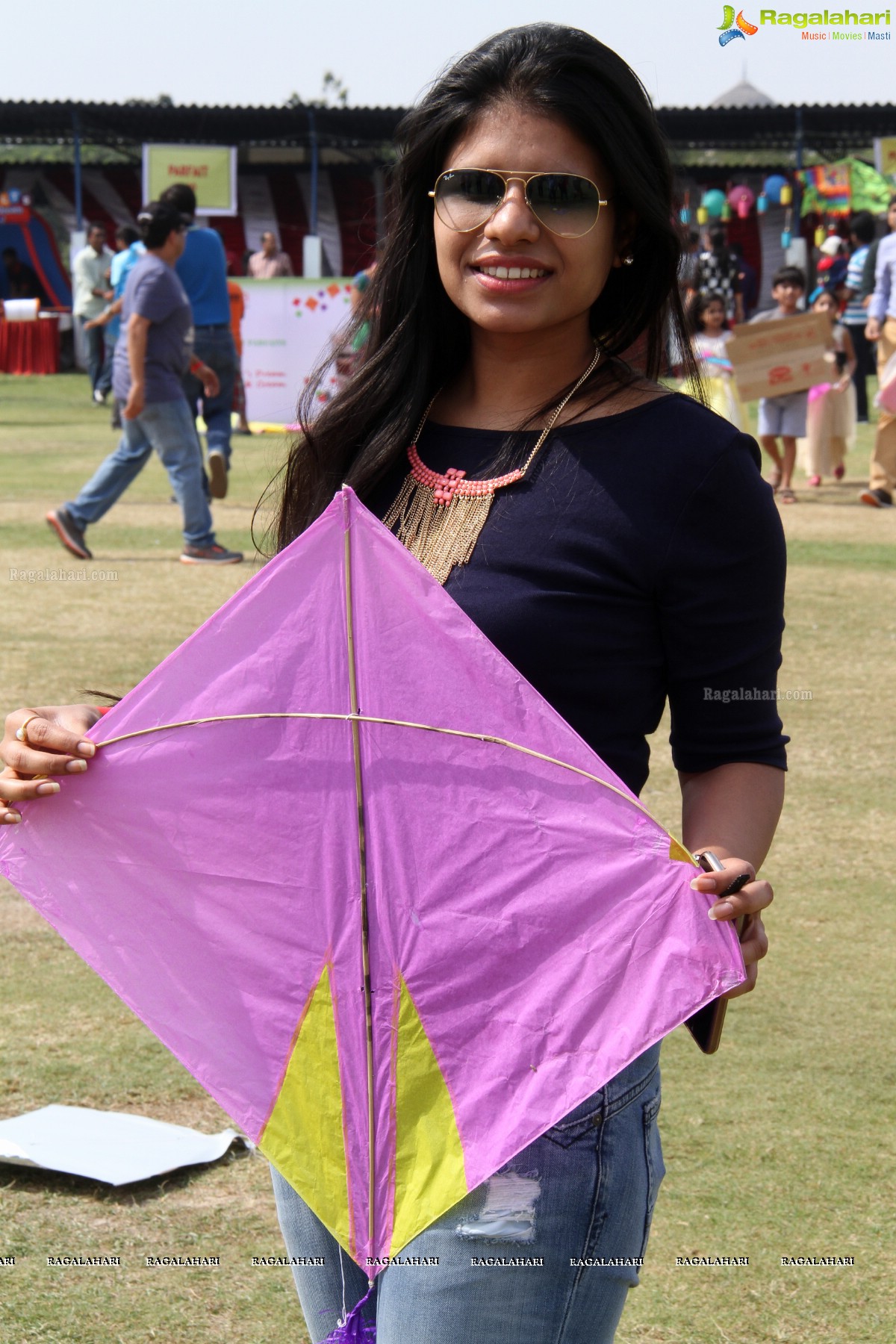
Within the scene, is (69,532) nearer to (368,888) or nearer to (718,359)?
(718,359)

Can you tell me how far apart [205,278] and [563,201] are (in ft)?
34.9

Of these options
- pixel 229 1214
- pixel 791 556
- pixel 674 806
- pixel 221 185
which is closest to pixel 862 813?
pixel 674 806

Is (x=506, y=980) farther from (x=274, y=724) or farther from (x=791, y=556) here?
(x=791, y=556)

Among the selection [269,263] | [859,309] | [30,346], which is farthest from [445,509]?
[30,346]

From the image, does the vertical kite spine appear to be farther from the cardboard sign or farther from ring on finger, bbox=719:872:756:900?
the cardboard sign

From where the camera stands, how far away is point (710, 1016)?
156cm

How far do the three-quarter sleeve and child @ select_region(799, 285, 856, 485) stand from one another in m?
12.5

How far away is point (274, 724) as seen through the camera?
1.64 m

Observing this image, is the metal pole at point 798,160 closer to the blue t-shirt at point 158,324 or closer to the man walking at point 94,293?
the man walking at point 94,293

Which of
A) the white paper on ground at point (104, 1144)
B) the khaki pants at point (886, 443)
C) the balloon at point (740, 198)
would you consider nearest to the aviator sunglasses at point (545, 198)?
the white paper on ground at point (104, 1144)

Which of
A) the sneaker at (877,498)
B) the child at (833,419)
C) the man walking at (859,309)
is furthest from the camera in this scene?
the man walking at (859,309)

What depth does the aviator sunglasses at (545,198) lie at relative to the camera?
1723 mm

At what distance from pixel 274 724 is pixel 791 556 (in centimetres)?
916

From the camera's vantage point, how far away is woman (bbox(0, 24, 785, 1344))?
1.54 m
